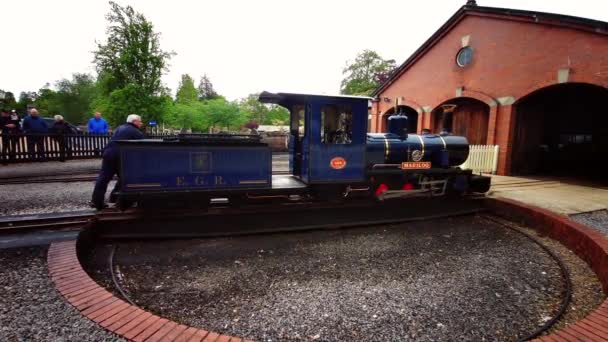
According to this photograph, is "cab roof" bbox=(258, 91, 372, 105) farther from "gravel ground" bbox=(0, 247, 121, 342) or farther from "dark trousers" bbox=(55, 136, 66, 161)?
"dark trousers" bbox=(55, 136, 66, 161)

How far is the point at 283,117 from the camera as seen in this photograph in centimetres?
6775

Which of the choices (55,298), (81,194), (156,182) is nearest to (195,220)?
(156,182)

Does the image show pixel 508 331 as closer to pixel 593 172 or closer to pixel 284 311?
pixel 284 311

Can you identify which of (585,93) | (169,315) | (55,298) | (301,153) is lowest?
(169,315)

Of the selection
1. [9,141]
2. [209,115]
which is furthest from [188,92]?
[9,141]

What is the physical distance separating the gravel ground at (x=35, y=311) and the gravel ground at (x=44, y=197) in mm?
3342

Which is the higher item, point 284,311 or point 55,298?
point 55,298

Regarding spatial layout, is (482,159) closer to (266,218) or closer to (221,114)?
(266,218)

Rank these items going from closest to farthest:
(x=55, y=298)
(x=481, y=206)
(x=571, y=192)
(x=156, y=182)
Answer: (x=55, y=298) → (x=156, y=182) → (x=481, y=206) → (x=571, y=192)

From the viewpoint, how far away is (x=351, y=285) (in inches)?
164

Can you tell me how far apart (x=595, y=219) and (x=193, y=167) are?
8541mm

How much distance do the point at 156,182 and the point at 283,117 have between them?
6325cm

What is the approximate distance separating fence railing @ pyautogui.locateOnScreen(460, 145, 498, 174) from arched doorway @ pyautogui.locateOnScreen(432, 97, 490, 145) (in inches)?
50.1

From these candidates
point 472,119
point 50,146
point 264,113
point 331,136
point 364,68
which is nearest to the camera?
point 331,136
